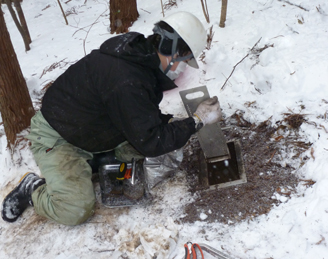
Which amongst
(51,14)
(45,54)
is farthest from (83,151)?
(51,14)

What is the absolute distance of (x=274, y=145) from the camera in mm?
2428

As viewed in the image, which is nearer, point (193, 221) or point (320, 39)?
point (193, 221)

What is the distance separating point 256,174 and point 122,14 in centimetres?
344

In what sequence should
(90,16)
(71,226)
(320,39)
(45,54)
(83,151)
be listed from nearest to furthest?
(71,226) → (83,151) → (320,39) → (45,54) → (90,16)

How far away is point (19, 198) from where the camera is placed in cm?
251

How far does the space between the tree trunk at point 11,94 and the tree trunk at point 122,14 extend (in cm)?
214

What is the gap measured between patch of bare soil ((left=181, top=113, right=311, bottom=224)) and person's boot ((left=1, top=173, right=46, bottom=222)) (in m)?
1.32

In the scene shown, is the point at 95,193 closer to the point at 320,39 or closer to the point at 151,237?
the point at 151,237

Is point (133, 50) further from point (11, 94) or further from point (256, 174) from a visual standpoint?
point (11, 94)

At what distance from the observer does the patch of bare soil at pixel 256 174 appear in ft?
7.00

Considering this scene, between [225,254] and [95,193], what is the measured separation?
124cm

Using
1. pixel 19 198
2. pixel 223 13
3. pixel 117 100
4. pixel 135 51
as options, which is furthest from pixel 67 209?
pixel 223 13

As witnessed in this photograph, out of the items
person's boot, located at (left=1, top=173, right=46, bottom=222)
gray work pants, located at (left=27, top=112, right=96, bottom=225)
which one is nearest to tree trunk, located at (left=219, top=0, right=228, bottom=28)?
gray work pants, located at (left=27, top=112, right=96, bottom=225)

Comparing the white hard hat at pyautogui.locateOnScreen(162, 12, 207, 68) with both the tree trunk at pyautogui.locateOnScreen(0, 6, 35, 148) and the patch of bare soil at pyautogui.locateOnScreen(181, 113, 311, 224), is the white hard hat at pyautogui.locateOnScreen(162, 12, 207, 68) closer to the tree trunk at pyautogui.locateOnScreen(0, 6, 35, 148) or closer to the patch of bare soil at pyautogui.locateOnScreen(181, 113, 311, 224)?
the patch of bare soil at pyautogui.locateOnScreen(181, 113, 311, 224)
